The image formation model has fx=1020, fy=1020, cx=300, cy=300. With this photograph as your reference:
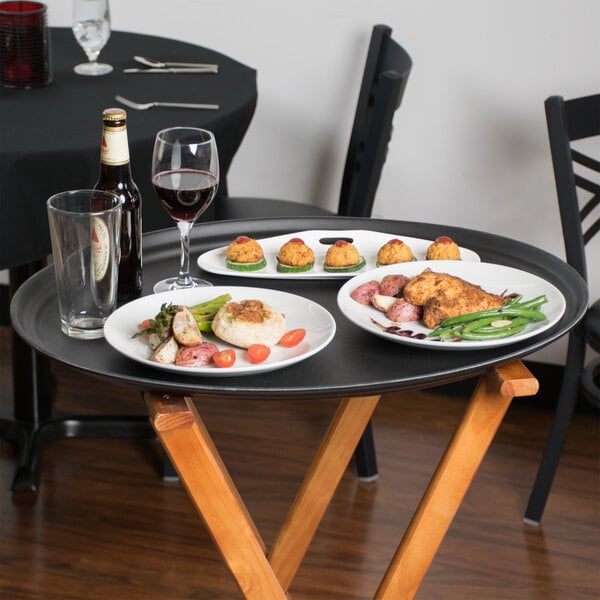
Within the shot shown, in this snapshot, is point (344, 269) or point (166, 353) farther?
point (344, 269)

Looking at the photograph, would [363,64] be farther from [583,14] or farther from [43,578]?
[43,578]

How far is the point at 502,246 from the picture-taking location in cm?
172

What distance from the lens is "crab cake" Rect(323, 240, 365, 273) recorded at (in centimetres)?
160

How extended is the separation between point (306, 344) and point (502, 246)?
51 cm

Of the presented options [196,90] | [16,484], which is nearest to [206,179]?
[196,90]

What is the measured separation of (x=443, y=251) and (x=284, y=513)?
113 cm

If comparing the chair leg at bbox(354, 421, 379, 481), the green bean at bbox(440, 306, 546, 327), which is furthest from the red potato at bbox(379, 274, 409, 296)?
the chair leg at bbox(354, 421, 379, 481)

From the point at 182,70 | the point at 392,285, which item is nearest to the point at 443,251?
the point at 392,285

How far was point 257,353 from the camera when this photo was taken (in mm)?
1321

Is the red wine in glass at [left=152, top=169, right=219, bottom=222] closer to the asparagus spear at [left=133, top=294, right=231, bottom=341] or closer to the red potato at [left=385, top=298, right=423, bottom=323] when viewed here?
the asparagus spear at [left=133, top=294, right=231, bottom=341]

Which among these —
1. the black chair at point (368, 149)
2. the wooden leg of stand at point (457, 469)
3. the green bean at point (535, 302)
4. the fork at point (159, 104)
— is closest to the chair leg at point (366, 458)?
the black chair at point (368, 149)

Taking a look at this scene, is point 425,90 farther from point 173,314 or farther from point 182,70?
point 173,314

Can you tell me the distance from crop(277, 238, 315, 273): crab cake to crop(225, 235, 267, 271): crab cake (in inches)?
1.2

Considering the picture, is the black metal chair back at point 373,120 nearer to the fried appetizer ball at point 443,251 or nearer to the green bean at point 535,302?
the fried appetizer ball at point 443,251
